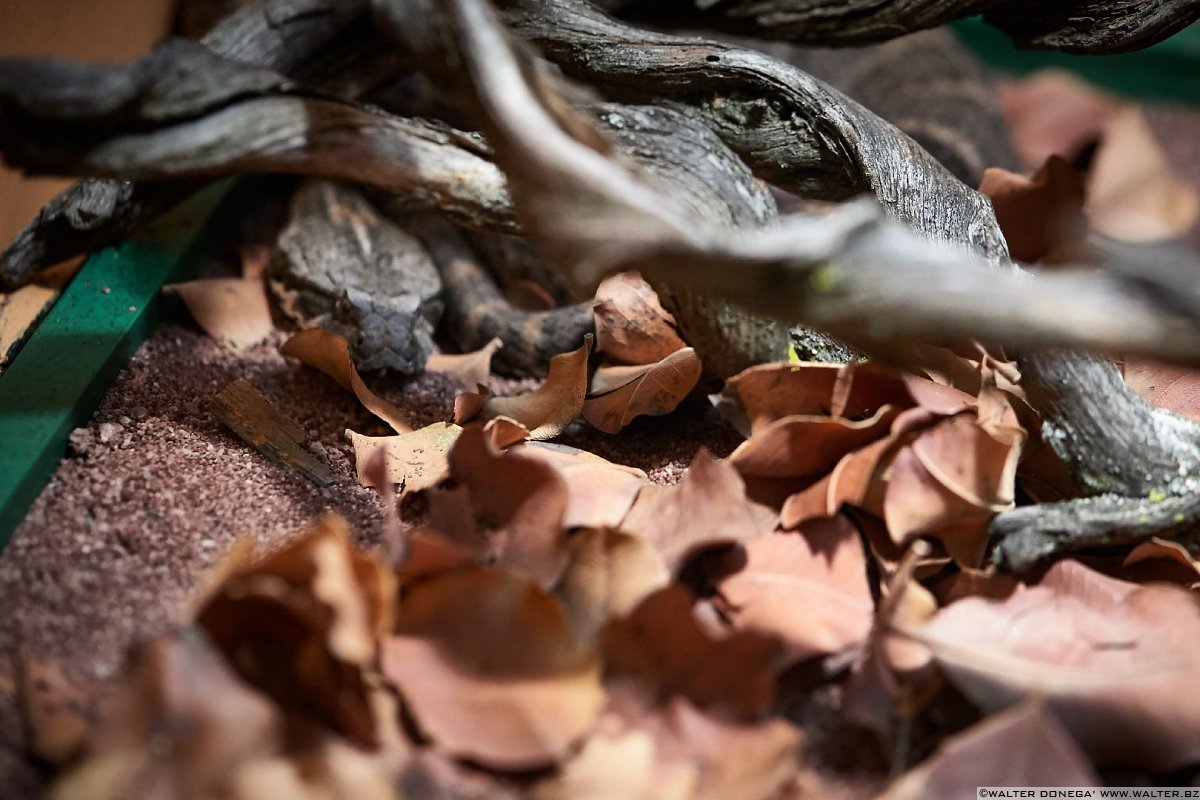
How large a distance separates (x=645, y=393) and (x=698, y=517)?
0.46m

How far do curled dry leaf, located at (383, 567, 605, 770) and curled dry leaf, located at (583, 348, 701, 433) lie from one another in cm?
65

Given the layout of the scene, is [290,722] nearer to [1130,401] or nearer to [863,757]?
[863,757]

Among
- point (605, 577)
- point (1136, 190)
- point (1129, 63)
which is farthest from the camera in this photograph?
point (1129, 63)

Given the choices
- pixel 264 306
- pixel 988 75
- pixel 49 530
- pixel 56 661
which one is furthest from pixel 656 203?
pixel 988 75

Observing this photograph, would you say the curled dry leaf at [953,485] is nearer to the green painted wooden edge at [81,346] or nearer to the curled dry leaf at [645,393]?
the curled dry leaf at [645,393]

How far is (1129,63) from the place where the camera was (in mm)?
3723

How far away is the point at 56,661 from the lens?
1.04 meters

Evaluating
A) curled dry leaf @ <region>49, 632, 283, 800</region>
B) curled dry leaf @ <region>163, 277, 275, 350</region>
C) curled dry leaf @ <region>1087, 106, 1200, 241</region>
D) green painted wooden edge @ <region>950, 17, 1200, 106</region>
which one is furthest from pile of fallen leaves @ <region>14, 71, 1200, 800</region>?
green painted wooden edge @ <region>950, 17, 1200, 106</region>

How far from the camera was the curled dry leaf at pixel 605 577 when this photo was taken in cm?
109

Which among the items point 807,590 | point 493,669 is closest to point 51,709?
point 493,669

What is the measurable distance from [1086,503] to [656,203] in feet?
2.66

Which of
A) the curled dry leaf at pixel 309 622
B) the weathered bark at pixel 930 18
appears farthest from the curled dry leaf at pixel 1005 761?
the weathered bark at pixel 930 18

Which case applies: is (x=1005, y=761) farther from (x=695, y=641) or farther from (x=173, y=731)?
(x=173, y=731)

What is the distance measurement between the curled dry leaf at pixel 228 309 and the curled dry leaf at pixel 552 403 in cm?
61
